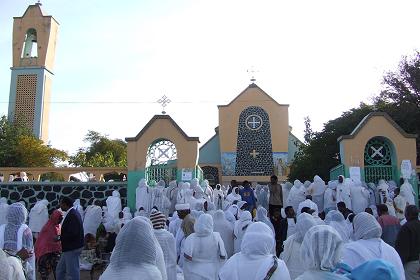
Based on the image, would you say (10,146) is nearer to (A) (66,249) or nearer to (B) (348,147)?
(B) (348,147)

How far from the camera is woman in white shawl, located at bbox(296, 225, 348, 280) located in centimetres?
327

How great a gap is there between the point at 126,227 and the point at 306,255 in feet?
3.94

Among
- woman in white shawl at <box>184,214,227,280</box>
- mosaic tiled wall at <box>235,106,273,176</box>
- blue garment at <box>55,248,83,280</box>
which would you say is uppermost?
mosaic tiled wall at <box>235,106,273,176</box>

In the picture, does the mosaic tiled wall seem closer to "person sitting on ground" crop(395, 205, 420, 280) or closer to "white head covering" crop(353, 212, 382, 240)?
"person sitting on ground" crop(395, 205, 420, 280)

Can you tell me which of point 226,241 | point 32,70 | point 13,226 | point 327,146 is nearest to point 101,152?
point 32,70

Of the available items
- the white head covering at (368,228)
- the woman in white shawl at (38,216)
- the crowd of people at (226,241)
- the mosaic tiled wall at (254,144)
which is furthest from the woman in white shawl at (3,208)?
the mosaic tiled wall at (254,144)

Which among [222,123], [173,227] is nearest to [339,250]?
[173,227]

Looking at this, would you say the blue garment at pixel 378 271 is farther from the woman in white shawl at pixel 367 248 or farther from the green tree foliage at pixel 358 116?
the green tree foliage at pixel 358 116

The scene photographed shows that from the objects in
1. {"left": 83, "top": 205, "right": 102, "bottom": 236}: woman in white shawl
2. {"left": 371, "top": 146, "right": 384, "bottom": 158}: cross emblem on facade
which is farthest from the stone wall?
{"left": 371, "top": 146, "right": 384, "bottom": 158}: cross emblem on facade

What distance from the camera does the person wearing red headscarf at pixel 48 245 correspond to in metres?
8.01

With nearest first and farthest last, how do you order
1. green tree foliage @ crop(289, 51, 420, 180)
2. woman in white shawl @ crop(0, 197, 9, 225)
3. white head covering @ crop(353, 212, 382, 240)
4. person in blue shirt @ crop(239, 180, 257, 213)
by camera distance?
white head covering @ crop(353, 212, 382, 240) < person in blue shirt @ crop(239, 180, 257, 213) < woman in white shawl @ crop(0, 197, 9, 225) < green tree foliage @ crop(289, 51, 420, 180)

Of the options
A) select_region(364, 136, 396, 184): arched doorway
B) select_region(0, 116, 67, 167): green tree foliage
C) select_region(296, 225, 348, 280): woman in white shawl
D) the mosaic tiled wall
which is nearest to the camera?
select_region(296, 225, 348, 280): woman in white shawl

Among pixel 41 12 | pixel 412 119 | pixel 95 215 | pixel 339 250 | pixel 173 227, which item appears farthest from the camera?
pixel 41 12

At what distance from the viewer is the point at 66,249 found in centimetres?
741
